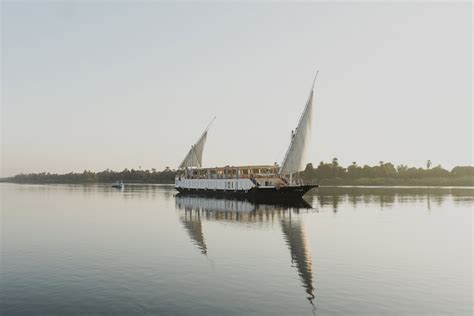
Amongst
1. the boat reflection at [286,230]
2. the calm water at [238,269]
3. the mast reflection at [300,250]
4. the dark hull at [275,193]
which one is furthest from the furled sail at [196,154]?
the calm water at [238,269]

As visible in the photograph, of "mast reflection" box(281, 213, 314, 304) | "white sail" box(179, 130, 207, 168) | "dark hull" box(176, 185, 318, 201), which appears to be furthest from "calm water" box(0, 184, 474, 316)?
"white sail" box(179, 130, 207, 168)

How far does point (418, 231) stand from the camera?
47938 millimetres

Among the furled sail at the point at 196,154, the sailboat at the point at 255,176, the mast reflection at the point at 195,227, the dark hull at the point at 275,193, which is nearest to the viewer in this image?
the mast reflection at the point at 195,227

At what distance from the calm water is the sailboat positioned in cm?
4044

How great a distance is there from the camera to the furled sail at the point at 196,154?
12938cm

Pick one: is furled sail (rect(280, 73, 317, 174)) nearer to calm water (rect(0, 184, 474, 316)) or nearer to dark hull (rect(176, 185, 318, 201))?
dark hull (rect(176, 185, 318, 201))

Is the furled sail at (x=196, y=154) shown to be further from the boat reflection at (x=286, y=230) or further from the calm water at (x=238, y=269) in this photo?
the calm water at (x=238, y=269)

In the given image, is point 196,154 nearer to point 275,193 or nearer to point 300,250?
point 275,193

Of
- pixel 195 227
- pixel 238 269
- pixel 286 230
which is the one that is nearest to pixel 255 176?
pixel 195 227

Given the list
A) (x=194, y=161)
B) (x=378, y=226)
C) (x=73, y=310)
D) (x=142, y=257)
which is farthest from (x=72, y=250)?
(x=194, y=161)

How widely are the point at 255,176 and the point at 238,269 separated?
2940 inches

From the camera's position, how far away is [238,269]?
2873cm

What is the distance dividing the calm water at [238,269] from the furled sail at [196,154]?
76.3m

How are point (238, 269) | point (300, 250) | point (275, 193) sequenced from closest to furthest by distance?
point (238, 269), point (300, 250), point (275, 193)
